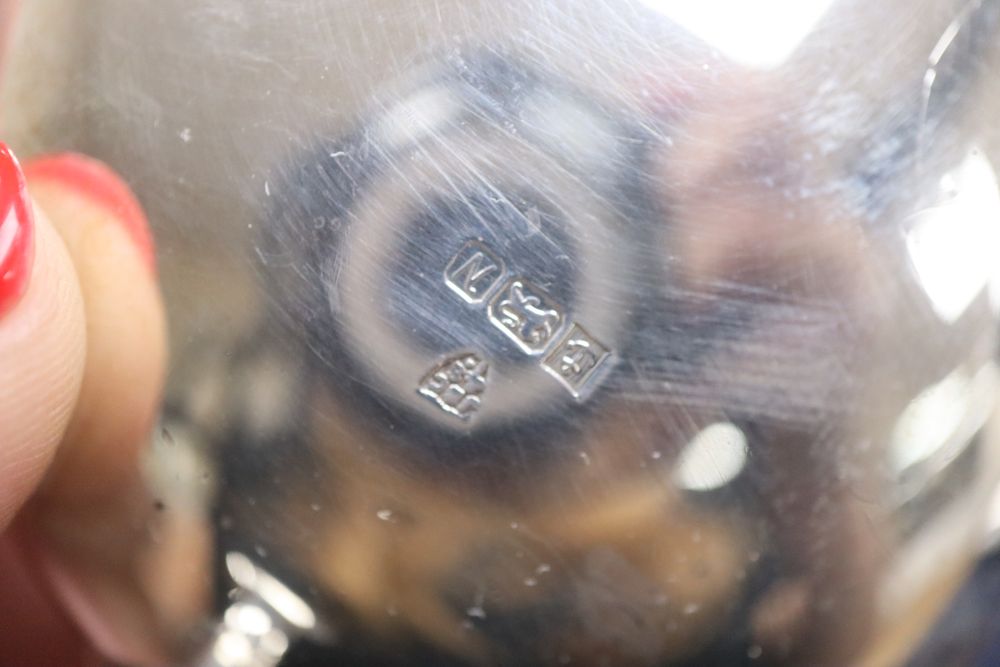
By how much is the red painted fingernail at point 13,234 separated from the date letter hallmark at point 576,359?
6.3 inches

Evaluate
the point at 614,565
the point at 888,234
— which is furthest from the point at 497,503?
the point at 888,234

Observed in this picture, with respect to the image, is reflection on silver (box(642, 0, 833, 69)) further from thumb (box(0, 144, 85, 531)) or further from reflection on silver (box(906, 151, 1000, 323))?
thumb (box(0, 144, 85, 531))

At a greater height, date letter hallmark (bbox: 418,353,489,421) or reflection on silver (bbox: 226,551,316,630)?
date letter hallmark (bbox: 418,353,489,421)

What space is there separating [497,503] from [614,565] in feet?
0.14

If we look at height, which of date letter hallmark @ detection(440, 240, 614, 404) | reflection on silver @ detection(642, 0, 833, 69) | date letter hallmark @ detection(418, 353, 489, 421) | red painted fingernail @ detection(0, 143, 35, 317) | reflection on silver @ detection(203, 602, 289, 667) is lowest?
reflection on silver @ detection(203, 602, 289, 667)

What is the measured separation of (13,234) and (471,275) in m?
0.14

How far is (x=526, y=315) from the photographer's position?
27 cm

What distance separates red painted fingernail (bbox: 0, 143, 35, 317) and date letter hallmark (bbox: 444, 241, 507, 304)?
127 millimetres

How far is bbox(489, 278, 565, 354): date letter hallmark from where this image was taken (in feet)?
0.87

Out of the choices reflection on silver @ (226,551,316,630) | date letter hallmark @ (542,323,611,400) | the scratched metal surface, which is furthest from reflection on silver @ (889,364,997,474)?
reflection on silver @ (226,551,316,630)

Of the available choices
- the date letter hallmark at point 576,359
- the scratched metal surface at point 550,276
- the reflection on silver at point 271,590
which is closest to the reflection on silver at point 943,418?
the scratched metal surface at point 550,276

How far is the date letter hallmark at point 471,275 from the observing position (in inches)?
10.5

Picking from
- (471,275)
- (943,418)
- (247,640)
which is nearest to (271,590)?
(247,640)

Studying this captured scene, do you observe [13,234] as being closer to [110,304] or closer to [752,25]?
[110,304]
